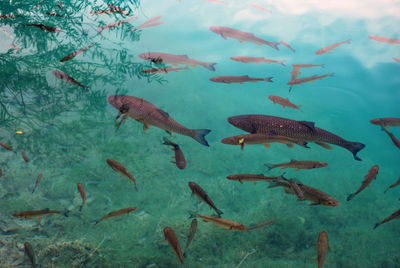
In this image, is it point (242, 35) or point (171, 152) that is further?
point (171, 152)

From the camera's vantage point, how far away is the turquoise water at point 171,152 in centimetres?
381

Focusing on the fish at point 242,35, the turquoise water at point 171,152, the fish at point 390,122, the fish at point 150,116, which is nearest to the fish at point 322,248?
the turquoise water at point 171,152

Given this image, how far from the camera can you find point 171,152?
7.14 metres

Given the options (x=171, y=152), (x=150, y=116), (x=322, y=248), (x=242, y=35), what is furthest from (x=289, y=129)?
(x=171, y=152)

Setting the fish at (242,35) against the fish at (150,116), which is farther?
the fish at (242,35)

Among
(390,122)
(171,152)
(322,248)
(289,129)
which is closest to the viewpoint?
(322,248)

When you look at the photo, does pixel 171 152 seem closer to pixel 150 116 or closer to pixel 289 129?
pixel 150 116

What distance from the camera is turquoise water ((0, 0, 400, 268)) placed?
12.5 ft

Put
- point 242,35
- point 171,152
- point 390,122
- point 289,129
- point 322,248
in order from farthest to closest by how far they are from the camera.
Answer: point 171,152 < point 242,35 < point 390,122 < point 289,129 < point 322,248

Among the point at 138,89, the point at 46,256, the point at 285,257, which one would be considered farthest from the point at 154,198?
the point at 138,89

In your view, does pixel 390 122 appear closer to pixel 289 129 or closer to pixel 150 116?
pixel 289 129

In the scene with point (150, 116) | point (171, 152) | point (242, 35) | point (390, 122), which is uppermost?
point (242, 35)

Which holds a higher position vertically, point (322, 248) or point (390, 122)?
point (390, 122)

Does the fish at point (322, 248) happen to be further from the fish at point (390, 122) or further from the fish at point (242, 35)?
the fish at point (242, 35)
